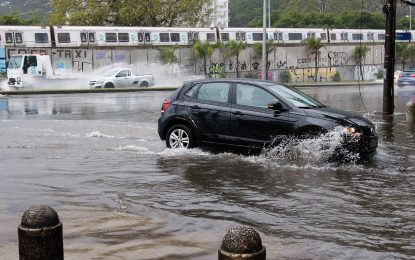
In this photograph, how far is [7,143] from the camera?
493 inches

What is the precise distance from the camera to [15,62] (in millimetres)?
37312

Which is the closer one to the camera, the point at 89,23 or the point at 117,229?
the point at 117,229

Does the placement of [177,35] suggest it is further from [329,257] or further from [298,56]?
[329,257]

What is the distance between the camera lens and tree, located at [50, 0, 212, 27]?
5547cm

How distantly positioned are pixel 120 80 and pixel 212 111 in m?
31.5

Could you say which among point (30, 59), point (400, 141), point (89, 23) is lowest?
point (400, 141)

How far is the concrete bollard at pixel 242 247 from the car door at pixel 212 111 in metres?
7.14

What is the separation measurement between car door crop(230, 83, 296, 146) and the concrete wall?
34.2 m

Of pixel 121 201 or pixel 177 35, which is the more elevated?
pixel 177 35

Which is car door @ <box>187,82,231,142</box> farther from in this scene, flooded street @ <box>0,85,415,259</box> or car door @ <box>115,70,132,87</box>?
car door @ <box>115,70,132,87</box>

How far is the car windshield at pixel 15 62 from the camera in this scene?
37156 mm

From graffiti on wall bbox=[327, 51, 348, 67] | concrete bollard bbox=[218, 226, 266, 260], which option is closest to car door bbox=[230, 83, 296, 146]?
concrete bollard bbox=[218, 226, 266, 260]

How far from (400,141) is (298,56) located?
4380 centimetres

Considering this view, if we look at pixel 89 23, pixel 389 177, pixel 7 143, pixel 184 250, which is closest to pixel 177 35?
pixel 89 23
